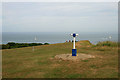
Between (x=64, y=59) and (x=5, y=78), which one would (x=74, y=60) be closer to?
(x=64, y=59)

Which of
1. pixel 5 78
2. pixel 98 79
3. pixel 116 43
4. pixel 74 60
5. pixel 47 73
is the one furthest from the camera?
pixel 116 43

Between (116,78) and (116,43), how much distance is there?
12.3 meters

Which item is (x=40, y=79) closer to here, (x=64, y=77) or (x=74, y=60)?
(x=64, y=77)

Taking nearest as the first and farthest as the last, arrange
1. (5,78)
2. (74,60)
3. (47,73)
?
(5,78) → (47,73) → (74,60)

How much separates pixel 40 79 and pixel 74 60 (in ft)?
13.6

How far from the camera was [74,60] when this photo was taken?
9758mm

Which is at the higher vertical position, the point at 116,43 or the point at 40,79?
the point at 116,43

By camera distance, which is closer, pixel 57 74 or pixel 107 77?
pixel 107 77

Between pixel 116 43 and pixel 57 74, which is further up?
pixel 116 43

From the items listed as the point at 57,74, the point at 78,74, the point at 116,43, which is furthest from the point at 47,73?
the point at 116,43

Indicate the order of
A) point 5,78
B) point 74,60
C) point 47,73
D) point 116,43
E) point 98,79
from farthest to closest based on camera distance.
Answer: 1. point 116,43
2. point 74,60
3. point 47,73
4. point 5,78
5. point 98,79

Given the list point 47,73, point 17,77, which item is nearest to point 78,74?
point 47,73

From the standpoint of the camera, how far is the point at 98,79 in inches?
234

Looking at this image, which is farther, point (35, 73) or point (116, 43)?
point (116, 43)
